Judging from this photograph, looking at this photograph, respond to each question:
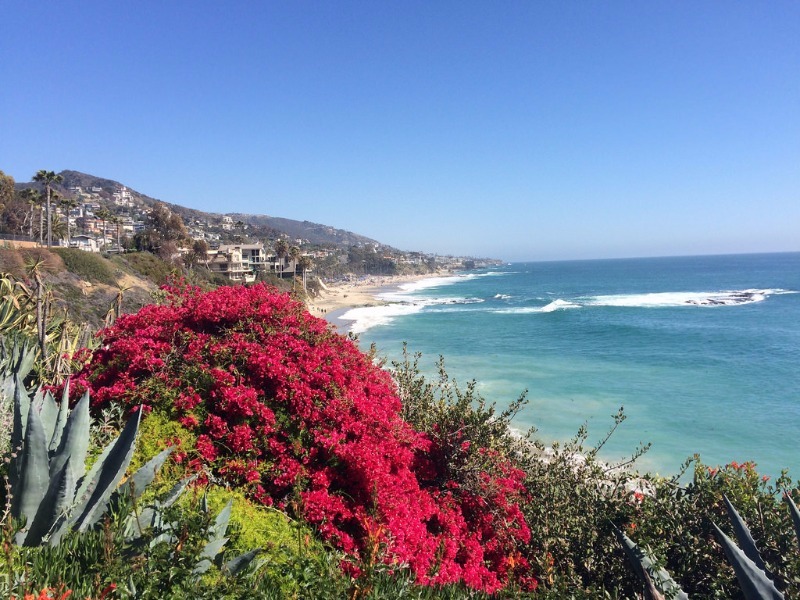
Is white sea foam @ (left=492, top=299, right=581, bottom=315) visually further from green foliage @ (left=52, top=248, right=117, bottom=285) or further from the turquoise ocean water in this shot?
green foliage @ (left=52, top=248, right=117, bottom=285)

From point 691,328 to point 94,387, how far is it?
1795 inches

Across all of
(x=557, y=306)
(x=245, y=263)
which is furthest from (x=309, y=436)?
(x=245, y=263)

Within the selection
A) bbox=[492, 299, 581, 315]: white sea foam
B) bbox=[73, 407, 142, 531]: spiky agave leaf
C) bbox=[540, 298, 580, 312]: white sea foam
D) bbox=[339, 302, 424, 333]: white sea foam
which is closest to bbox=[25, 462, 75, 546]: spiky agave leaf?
bbox=[73, 407, 142, 531]: spiky agave leaf

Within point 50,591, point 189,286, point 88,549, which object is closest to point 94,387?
point 189,286

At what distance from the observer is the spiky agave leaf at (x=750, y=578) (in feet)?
11.7

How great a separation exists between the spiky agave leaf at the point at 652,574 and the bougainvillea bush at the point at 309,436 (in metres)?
1.25

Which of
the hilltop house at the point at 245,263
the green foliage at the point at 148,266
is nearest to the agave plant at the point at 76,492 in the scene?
the green foliage at the point at 148,266

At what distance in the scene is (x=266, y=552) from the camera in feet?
11.3

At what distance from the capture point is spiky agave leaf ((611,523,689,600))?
3828mm

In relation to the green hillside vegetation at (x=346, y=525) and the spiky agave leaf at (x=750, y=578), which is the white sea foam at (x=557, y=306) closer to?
the green hillside vegetation at (x=346, y=525)

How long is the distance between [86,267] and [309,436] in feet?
129

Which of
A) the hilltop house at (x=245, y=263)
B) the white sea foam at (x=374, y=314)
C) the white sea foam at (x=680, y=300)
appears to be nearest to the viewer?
the white sea foam at (x=374, y=314)

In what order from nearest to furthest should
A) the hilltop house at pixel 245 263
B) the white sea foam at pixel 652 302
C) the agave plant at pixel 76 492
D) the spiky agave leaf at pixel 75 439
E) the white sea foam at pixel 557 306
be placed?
the agave plant at pixel 76 492 < the spiky agave leaf at pixel 75 439 < the white sea foam at pixel 652 302 < the white sea foam at pixel 557 306 < the hilltop house at pixel 245 263

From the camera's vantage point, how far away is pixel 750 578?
3.61m
